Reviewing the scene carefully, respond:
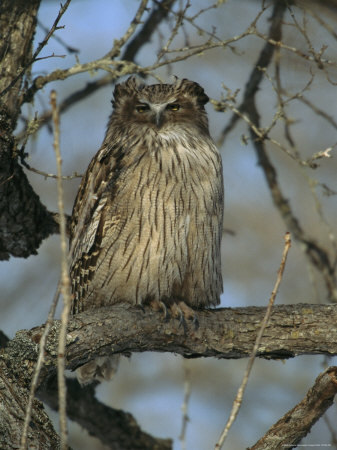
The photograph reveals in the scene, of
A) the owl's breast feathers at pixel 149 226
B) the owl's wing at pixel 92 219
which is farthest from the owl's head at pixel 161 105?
the owl's wing at pixel 92 219

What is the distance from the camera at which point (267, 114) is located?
8.77 metres

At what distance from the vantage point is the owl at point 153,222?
145 inches

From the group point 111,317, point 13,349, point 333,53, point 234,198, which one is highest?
point 234,198

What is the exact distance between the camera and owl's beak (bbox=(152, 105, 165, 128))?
13.4 feet

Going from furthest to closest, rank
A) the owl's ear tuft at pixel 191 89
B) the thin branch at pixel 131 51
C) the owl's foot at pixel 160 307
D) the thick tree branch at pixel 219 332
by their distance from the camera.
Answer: the thin branch at pixel 131 51 < the owl's ear tuft at pixel 191 89 < the owl's foot at pixel 160 307 < the thick tree branch at pixel 219 332

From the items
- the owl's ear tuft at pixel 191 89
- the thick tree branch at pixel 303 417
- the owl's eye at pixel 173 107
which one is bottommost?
the thick tree branch at pixel 303 417

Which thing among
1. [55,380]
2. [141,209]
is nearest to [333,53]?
[141,209]

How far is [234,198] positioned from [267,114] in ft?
4.06

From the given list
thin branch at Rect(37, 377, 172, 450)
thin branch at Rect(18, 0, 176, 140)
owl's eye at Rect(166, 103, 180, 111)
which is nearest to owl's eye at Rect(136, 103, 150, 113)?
owl's eye at Rect(166, 103, 180, 111)

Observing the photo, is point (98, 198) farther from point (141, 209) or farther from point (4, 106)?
point (4, 106)

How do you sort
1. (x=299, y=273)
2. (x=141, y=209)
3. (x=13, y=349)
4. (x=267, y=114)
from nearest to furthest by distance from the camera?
(x=13, y=349) → (x=141, y=209) → (x=299, y=273) → (x=267, y=114)

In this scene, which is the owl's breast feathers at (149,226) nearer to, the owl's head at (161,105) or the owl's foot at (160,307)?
the owl's foot at (160,307)

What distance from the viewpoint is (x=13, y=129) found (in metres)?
3.99

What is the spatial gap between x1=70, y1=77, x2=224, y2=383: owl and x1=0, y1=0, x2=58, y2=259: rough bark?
345mm
